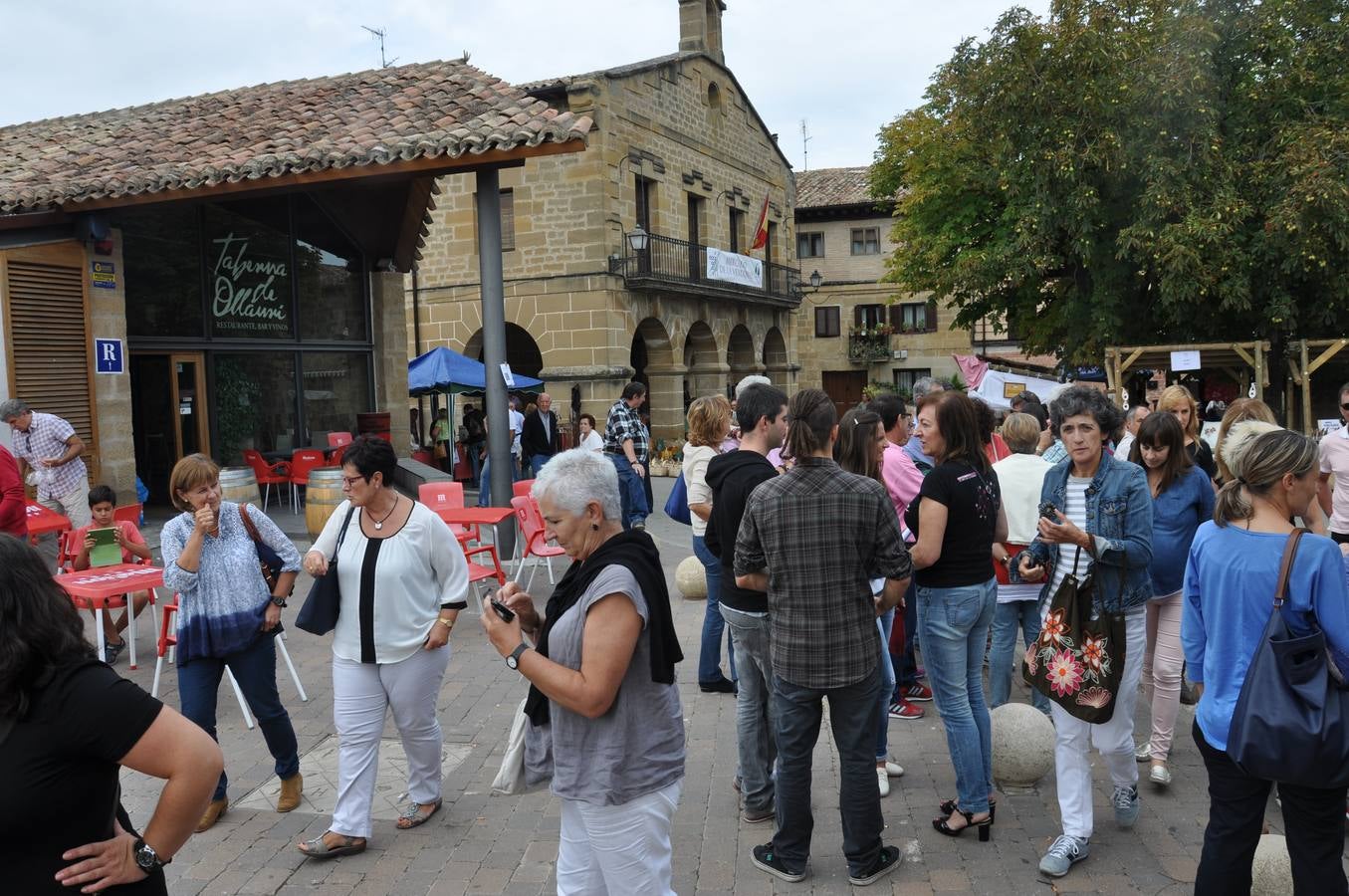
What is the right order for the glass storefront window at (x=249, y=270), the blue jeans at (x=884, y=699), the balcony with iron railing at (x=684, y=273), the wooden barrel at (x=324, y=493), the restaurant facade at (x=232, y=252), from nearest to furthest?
1. the blue jeans at (x=884, y=699)
2. the restaurant facade at (x=232, y=252)
3. the wooden barrel at (x=324, y=493)
4. the glass storefront window at (x=249, y=270)
5. the balcony with iron railing at (x=684, y=273)

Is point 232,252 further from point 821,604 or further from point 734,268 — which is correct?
point 734,268

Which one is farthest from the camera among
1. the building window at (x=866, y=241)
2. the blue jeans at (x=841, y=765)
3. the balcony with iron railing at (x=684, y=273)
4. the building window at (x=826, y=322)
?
the building window at (x=826, y=322)

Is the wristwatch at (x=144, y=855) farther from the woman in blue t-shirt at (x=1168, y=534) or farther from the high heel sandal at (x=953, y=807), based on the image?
the woman in blue t-shirt at (x=1168, y=534)

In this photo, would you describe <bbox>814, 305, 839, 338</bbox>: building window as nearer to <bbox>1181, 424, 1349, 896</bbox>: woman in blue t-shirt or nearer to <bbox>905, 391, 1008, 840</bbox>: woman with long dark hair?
<bbox>905, 391, 1008, 840</bbox>: woman with long dark hair

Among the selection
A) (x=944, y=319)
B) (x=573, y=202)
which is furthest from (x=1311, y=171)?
(x=944, y=319)

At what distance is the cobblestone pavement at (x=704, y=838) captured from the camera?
3879mm

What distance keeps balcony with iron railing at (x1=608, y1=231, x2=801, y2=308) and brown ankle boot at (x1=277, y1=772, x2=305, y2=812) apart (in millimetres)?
18611

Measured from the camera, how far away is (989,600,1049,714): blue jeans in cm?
535

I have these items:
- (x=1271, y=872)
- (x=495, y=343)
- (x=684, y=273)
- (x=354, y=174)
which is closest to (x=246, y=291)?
(x=354, y=174)

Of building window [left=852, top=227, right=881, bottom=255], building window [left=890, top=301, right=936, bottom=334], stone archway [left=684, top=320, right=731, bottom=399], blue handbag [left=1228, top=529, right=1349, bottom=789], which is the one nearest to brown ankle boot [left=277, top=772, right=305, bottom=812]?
blue handbag [left=1228, top=529, right=1349, bottom=789]

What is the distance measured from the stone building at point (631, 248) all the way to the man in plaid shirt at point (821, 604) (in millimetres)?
18656

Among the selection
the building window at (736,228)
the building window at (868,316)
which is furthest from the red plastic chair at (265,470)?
the building window at (868,316)

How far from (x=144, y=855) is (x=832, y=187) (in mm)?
39385

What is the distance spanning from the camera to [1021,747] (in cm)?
462
